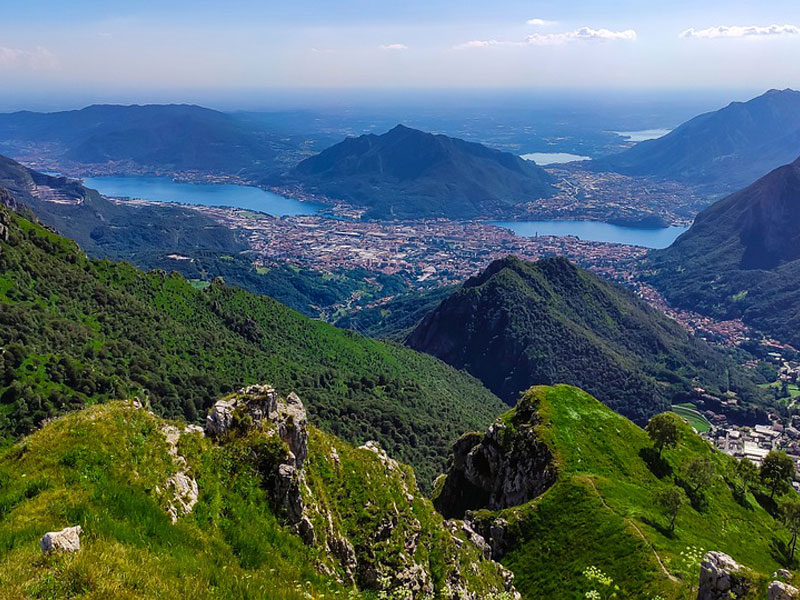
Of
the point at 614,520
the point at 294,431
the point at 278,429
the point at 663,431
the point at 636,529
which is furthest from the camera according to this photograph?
A: the point at 663,431

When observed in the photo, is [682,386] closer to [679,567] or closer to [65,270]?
[679,567]

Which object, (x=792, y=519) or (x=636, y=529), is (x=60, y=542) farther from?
(x=792, y=519)

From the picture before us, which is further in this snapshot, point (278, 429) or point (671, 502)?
point (671, 502)

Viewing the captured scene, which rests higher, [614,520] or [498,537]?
[614,520]

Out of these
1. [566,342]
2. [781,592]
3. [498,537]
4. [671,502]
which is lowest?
[566,342]

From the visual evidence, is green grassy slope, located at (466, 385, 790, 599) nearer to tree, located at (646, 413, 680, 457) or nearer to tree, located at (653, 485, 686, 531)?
tree, located at (653, 485, 686, 531)

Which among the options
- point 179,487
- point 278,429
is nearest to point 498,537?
point 278,429

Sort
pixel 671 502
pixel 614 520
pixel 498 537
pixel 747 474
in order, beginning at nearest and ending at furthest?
1. pixel 671 502
2. pixel 614 520
3. pixel 498 537
4. pixel 747 474
